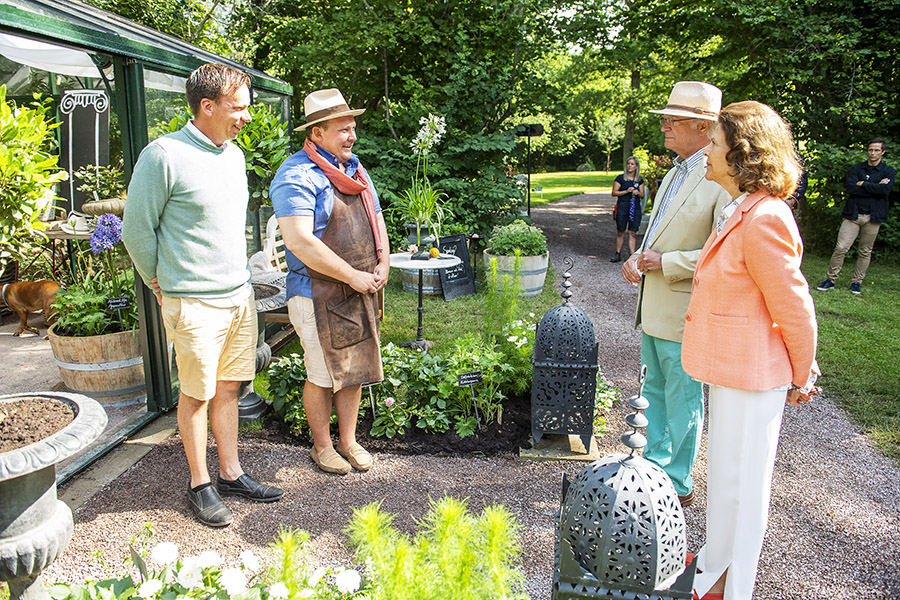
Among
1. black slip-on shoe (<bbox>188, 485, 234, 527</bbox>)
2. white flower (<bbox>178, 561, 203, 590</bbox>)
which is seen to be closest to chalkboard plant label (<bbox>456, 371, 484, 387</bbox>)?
black slip-on shoe (<bbox>188, 485, 234, 527</bbox>)

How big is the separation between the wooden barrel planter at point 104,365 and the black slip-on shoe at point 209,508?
1594 mm

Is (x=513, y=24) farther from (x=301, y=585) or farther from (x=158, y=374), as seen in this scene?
(x=301, y=585)

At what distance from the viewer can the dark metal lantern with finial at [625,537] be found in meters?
1.48

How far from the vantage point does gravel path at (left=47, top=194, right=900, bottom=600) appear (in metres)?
2.52

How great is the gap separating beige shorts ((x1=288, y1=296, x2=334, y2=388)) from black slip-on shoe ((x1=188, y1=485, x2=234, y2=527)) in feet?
2.29

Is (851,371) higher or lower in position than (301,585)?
lower

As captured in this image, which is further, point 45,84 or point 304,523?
point 45,84

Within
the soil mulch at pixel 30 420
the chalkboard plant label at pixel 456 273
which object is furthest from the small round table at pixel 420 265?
the soil mulch at pixel 30 420

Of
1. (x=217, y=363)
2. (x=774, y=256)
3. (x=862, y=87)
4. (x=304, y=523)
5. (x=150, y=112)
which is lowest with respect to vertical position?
(x=304, y=523)

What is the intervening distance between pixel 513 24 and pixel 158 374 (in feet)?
23.0

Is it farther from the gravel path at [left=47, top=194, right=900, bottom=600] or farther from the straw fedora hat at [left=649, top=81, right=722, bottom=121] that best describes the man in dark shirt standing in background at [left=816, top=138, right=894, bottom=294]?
the straw fedora hat at [left=649, top=81, right=722, bottom=121]

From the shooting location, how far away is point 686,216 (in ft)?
8.70

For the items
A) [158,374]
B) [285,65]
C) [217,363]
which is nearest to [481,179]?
[285,65]

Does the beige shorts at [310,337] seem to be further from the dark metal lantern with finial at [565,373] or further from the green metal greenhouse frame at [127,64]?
the green metal greenhouse frame at [127,64]
